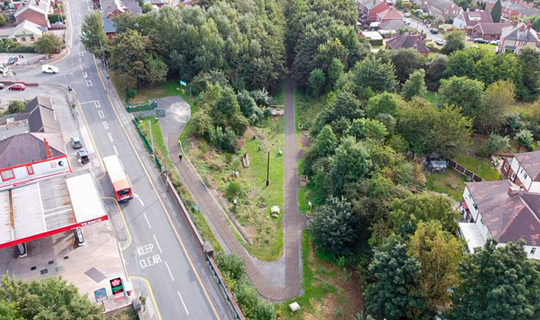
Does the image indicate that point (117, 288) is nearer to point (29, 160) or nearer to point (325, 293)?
point (325, 293)

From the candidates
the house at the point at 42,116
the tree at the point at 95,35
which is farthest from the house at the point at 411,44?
the house at the point at 42,116

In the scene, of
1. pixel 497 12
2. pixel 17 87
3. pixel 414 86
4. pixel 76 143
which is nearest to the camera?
pixel 76 143

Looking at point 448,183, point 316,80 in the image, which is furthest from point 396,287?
point 316,80

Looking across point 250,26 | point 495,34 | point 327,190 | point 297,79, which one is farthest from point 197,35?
point 495,34

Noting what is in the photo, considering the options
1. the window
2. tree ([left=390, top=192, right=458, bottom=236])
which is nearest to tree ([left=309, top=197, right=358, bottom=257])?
tree ([left=390, top=192, right=458, bottom=236])

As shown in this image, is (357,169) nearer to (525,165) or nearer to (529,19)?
(525,165)

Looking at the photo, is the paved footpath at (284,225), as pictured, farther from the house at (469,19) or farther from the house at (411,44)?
the house at (469,19)
